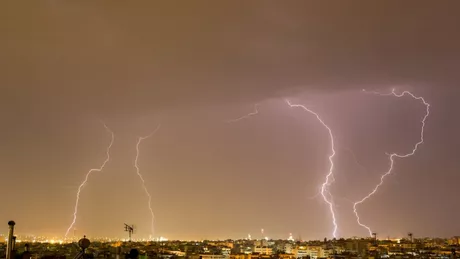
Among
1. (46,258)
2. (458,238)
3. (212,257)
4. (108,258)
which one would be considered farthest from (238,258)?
(458,238)

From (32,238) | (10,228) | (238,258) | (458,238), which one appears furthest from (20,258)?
(32,238)

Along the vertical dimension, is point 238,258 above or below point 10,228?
below

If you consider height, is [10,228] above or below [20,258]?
above

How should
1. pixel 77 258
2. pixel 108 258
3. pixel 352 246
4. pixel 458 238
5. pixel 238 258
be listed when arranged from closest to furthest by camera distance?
pixel 77 258 < pixel 108 258 < pixel 238 258 < pixel 352 246 < pixel 458 238

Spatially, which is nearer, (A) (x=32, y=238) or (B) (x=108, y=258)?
(B) (x=108, y=258)

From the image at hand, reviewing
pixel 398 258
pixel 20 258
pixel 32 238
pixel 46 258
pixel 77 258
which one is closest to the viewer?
pixel 77 258

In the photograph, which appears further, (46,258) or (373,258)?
(373,258)

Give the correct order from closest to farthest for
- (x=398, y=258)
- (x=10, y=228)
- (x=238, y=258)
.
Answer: (x=10, y=228) → (x=398, y=258) → (x=238, y=258)

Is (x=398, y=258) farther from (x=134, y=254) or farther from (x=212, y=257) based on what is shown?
(x=134, y=254)

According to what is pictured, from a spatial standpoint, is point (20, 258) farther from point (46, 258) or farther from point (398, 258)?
point (398, 258)
